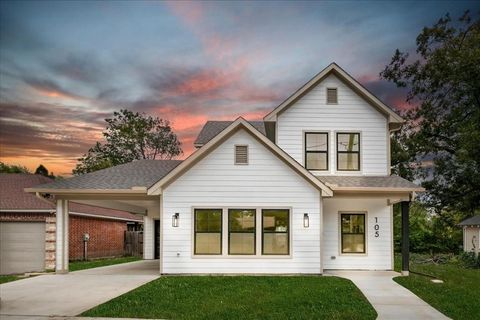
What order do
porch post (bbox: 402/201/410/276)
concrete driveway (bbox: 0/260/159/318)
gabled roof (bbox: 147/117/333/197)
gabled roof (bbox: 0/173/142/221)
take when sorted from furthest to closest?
gabled roof (bbox: 0/173/142/221) < porch post (bbox: 402/201/410/276) < gabled roof (bbox: 147/117/333/197) < concrete driveway (bbox: 0/260/159/318)

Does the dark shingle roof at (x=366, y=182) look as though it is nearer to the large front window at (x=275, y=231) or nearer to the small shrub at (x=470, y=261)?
the large front window at (x=275, y=231)

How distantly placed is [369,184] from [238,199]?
454 cm

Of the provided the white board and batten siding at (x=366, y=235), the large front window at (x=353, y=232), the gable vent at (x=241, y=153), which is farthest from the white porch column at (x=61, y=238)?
the large front window at (x=353, y=232)

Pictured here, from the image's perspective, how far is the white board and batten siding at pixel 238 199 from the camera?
16406 mm

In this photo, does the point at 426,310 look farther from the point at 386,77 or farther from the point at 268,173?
the point at 386,77

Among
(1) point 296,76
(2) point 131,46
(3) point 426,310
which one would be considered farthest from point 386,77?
(3) point 426,310

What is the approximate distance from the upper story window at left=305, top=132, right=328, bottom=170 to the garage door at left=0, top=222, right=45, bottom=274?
12.8m

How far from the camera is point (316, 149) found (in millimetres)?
18828

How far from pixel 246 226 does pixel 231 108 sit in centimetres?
1360

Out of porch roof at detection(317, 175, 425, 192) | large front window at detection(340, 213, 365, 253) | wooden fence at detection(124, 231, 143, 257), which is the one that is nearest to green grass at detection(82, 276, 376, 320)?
porch roof at detection(317, 175, 425, 192)

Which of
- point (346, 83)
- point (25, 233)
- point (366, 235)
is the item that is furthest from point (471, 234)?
point (25, 233)

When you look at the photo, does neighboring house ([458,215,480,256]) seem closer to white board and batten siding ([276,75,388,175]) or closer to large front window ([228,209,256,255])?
white board and batten siding ([276,75,388,175])

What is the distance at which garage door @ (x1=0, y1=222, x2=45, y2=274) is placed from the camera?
23.1 meters

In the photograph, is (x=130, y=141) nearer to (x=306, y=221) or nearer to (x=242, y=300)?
(x=306, y=221)
